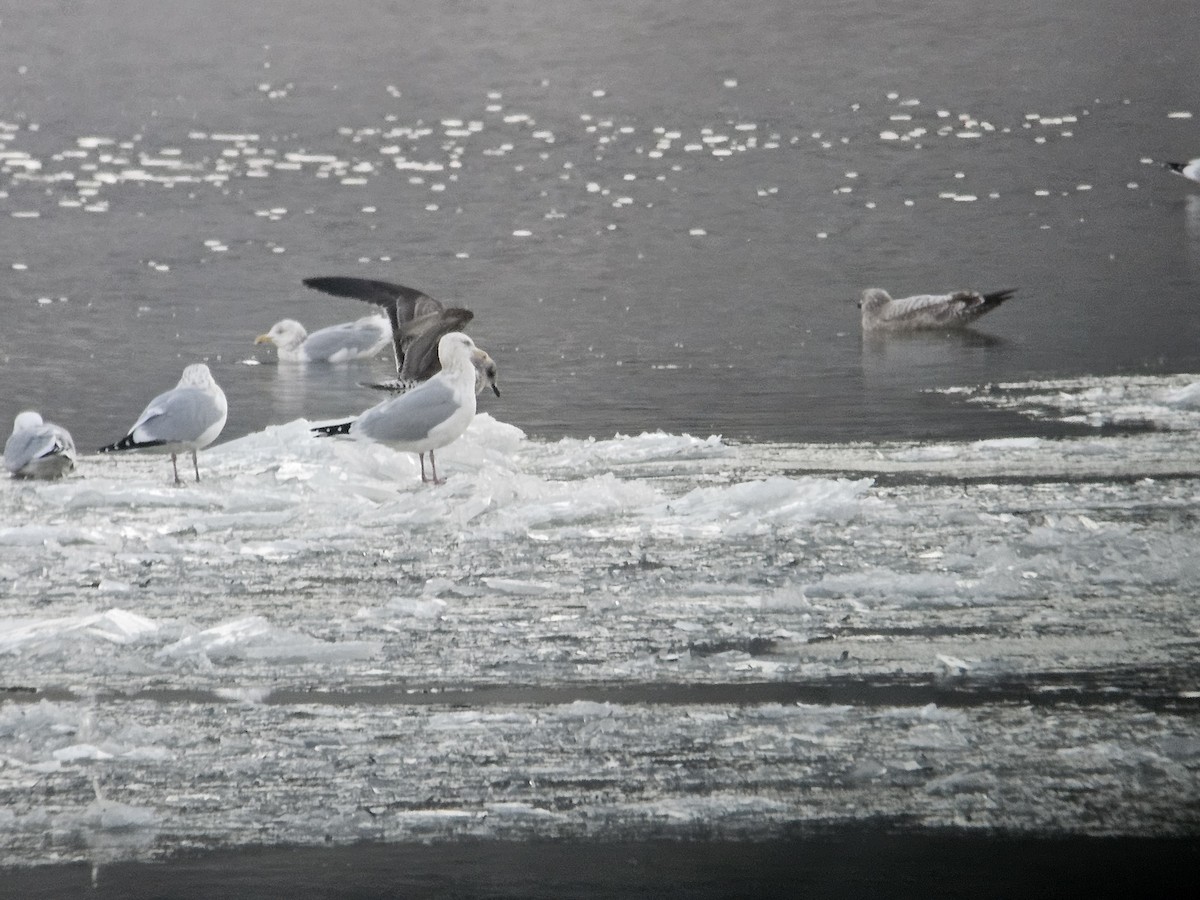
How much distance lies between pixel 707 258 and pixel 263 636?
11172 millimetres

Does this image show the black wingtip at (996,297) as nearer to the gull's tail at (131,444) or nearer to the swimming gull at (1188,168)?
the gull's tail at (131,444)

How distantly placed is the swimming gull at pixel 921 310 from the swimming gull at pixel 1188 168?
873cm

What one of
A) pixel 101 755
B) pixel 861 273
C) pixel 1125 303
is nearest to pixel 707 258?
pixel 861 273

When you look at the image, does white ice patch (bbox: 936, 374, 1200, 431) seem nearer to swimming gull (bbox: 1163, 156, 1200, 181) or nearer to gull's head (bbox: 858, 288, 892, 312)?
gull's head (bbox: 858, 288, 892, 312)

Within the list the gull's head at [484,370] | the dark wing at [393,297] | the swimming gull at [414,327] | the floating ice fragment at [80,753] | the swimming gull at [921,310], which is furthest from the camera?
the swimming gull at [921,310]

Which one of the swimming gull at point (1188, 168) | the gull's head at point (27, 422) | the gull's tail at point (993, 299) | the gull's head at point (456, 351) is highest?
the gull's head at point (456, 351)

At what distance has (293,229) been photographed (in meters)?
18.1

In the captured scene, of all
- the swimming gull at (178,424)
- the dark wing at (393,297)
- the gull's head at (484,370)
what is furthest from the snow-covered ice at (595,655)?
the dark wing at (393,297)

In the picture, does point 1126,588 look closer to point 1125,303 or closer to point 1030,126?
point 1125,303

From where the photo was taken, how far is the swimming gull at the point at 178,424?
21.7 ft

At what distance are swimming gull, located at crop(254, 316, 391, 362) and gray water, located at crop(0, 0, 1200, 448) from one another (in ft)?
0.84

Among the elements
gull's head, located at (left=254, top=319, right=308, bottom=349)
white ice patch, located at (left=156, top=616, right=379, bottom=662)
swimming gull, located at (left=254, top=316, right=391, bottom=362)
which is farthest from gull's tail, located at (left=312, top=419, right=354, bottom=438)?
gull's head, located at (left=254, top=319, right=308, bottom=349)

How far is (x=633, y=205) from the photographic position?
18.7 m

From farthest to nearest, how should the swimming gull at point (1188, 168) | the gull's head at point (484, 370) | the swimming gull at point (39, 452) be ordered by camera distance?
1. the swimming gull at point (1188, 168)
2. the gull's head at point (484, 370)
3. the swimming gull at point (39, 452)
